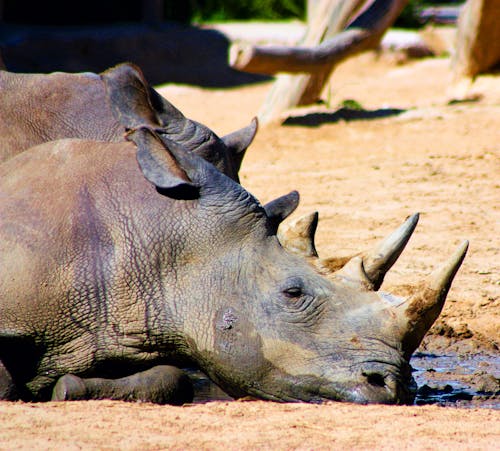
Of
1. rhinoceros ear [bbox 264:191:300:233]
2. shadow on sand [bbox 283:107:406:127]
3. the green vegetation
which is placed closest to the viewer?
rhinoceros ear [bbox 264:191:300:233]

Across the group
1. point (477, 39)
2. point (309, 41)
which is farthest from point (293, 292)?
point (477, 39)

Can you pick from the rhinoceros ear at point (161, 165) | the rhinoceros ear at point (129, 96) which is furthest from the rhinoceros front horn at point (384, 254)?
the rhinoceros ear at point (129, 96)

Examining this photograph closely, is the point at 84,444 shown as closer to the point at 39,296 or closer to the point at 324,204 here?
the point at 39,296

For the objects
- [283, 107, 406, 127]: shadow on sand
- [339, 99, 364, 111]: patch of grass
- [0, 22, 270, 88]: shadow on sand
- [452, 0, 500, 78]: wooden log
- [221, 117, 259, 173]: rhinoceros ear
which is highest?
[0, 22, 270, 88]: shadow on sand

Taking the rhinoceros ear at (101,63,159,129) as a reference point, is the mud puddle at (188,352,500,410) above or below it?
below

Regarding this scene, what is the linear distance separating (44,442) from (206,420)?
0.61m

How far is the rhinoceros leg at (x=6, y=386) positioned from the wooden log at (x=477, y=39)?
8725mm

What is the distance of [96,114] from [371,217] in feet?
11.1

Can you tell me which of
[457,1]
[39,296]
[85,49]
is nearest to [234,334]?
[39,296]

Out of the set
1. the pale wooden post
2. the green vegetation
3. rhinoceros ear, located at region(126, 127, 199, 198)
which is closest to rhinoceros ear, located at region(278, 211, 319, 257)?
rhinoceros ear, located at region(126, 127, 199, 198)

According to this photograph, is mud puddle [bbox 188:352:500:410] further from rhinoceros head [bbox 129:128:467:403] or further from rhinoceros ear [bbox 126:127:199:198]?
rhinoceros ear [bbox 126:127:199:198]

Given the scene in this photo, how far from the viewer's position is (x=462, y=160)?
9.30 meters

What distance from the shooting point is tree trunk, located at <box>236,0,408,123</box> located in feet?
33.7

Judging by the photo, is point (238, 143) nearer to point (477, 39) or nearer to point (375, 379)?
point (375, 379)
